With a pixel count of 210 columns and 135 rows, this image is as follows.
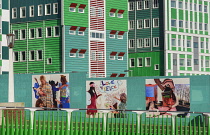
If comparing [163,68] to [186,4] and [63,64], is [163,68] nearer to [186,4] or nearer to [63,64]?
[186,4]

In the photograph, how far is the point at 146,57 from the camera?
268ft

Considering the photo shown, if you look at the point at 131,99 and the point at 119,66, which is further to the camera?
the point at 119,66

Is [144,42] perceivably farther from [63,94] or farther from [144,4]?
[63,94]

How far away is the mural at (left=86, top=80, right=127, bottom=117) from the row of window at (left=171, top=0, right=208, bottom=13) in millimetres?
42840

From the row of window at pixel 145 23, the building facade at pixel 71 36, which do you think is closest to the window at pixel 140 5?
the row of window at pixel 145 23

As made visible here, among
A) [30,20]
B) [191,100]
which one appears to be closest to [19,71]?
[30,20]

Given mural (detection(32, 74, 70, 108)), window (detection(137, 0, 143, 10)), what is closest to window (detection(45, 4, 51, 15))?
window (detection(137, 0, 143, 10))

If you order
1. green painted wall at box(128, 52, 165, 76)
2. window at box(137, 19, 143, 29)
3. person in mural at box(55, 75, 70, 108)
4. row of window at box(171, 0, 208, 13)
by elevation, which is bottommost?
person in mural at box(55, 75, 70, 108)

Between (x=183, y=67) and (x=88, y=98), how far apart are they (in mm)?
43458

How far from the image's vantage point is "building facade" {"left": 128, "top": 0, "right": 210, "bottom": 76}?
79.1 metres

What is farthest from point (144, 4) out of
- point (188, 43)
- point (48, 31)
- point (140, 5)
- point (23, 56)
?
point (23, 56)

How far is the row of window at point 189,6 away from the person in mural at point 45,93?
41485 millimetres

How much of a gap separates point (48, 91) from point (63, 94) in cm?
170

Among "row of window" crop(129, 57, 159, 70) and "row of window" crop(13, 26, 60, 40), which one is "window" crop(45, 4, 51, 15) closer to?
"row of window" crop(13, 26, 60, 40)
